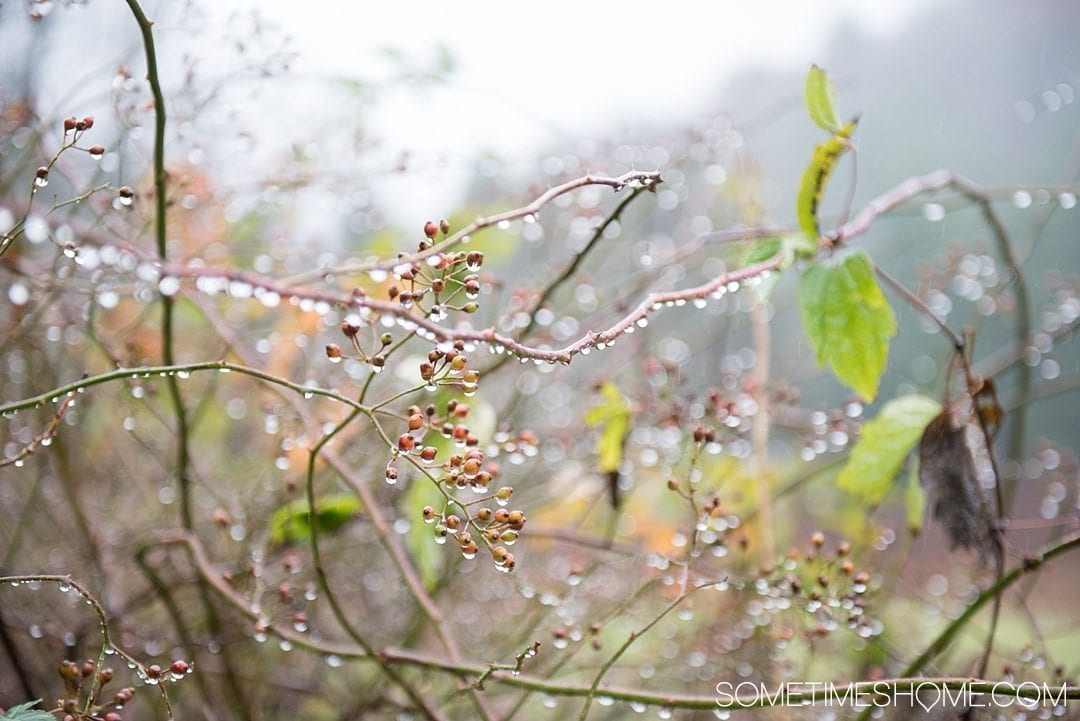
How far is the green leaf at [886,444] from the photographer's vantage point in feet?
2.26

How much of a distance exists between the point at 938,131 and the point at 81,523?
1808 mm

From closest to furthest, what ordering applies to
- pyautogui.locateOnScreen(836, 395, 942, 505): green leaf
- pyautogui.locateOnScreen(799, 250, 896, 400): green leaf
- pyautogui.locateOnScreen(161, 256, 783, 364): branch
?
pyautogui.locateOnScreen(161, 256, 783, 364): branch < pyautogui.locateOnScreen(799, 250, 896, 400): green leaf < pyautogui.locateOnScreen(836, 395, 942, 505): green leaf

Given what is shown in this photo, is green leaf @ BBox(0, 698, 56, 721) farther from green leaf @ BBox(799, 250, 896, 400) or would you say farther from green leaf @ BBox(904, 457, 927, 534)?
green leaf @ BBox(904, 457, 927, 534)

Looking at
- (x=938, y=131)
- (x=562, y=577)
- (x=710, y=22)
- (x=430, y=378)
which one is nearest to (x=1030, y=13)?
(x=938, y=131)

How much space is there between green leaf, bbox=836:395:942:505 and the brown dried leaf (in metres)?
0.02

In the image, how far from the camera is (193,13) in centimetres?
73

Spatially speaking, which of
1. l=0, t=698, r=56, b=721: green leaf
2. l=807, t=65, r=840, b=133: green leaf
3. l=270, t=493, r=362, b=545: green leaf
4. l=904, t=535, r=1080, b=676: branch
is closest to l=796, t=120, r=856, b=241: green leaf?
l=807, t=65, r=840, b=133: green leaf

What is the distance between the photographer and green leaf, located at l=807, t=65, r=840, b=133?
604 millimetres

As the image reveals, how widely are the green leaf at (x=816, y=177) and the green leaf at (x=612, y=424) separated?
0.71 feet

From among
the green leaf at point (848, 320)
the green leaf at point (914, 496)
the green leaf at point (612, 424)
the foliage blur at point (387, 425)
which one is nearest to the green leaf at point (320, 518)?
the foliage blur at point (387, 425)

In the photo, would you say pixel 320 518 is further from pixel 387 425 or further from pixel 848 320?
pixel 848 320

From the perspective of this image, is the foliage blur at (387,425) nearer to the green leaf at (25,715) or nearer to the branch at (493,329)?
the branch at (493,329)

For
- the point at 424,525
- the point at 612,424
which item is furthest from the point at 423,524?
the point at 612,424

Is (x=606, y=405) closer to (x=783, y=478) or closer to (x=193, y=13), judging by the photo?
(x=193, y=13)
